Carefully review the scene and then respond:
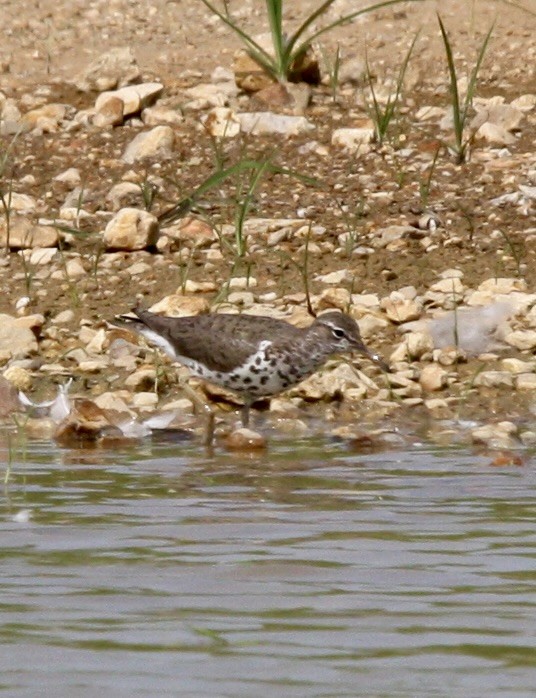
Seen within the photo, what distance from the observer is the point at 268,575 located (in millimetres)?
5641

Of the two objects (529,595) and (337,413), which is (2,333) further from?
(529,595)

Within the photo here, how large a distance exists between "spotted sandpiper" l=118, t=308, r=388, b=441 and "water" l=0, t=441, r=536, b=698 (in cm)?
114

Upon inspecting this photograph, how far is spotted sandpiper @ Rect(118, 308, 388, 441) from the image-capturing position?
9.15 m

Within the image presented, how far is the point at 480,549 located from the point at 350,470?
5.62 feet

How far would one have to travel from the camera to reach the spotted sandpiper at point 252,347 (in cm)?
915

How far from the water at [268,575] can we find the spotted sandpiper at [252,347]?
1138mm

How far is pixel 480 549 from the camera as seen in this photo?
5.98 meters

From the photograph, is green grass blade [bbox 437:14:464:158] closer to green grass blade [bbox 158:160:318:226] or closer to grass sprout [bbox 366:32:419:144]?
grass sprout [bbox 366:32:419:144]

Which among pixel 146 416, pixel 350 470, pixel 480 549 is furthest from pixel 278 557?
pixel 146 416

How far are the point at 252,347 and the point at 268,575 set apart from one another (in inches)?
145

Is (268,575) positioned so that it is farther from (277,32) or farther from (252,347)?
(277,32)

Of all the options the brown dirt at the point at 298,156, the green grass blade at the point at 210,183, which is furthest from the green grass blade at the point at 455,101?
the green grass blade at the point at 210,183

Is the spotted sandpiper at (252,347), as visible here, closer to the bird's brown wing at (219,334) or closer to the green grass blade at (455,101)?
the bird's brown wing at (219,334)

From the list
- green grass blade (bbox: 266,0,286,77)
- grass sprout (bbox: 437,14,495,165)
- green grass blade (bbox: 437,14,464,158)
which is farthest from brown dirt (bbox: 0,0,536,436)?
green grass blade (bbox: 266,0,286,77)
